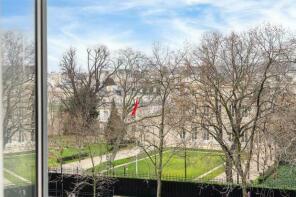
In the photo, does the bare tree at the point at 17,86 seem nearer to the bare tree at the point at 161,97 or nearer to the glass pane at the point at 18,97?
the glass pane at the point at 18,97

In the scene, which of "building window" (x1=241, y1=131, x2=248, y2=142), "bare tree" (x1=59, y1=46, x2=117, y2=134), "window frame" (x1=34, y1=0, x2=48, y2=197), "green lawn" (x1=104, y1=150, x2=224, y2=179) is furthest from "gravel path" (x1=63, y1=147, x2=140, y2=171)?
"window frame" (x1=34, y1=0, x2=48, y2=197)

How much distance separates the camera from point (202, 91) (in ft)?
5.45

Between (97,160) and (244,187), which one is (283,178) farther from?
(97,160)

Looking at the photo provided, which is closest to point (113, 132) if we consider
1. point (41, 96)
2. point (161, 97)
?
point (161, 97)

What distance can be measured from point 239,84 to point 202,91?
0.17m

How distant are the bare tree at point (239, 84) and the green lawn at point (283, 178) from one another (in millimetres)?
114

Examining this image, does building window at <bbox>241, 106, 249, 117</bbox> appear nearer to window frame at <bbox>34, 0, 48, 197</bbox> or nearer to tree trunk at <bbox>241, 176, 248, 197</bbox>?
tree trunk at <bbox>241, 176, 248, 197</bbox>

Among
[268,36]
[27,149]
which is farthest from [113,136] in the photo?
[27,149]

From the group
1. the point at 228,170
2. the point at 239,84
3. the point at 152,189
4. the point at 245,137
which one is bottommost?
the point at 152,189

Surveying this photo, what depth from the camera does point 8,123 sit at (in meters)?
0.71

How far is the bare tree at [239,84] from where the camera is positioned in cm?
152

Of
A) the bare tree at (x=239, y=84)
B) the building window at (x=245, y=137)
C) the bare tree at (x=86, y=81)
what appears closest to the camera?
the bare tree at (x=239, y=84)

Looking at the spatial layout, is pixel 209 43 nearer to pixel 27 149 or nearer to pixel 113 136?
pixel 113 136

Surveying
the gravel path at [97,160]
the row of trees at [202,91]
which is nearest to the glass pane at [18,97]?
the row of trees at [202,91]
